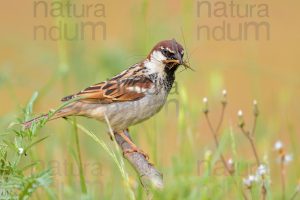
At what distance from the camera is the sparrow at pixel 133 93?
376 cm

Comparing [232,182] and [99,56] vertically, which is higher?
[99,56]

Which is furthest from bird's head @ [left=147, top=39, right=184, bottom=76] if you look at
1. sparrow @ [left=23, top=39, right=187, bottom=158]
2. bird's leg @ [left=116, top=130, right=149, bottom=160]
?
bird's leg @ [left=116, top=130, right=149, bottom=160]

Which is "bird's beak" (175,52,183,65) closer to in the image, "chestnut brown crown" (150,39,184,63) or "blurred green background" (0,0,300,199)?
"chestnut brown crown" (150,39,184,63)

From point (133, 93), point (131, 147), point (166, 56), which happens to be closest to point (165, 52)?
point (166, 56)

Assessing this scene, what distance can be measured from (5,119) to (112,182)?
54 cm

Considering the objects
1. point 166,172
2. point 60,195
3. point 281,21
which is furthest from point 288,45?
point 60,195

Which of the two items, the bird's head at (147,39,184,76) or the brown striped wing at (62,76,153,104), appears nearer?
the bird's head at (147,39,184,76)

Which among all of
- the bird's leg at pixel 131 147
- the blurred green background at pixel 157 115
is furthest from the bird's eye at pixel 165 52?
A: the bird's leg at pixel 131 147

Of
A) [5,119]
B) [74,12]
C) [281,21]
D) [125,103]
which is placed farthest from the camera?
[281,21]

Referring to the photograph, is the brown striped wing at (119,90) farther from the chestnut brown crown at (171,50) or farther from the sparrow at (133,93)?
the chestnut brown crown at (171,50)

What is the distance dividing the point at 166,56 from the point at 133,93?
29cm

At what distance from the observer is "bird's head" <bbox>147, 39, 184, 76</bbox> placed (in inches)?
143

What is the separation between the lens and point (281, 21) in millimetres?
8836

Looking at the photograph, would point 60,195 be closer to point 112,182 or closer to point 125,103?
point 112,182
